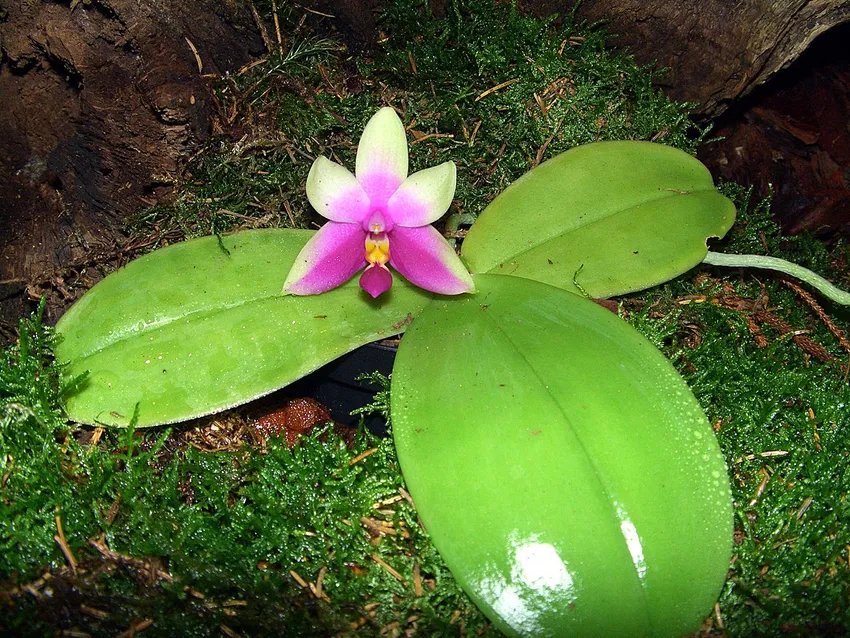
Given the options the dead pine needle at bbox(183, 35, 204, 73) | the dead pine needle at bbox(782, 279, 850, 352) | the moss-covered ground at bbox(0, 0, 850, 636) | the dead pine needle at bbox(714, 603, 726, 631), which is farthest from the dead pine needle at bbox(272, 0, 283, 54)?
the dead pine needle at bbox(714, 603, 726, 631)

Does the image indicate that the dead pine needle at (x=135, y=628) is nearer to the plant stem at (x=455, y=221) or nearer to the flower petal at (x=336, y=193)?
the flower petal at (x=336, y=193)

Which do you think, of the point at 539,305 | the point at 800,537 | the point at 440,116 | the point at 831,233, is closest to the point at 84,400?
the point at 539,305

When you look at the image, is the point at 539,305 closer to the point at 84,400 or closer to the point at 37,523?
the point at 84,400

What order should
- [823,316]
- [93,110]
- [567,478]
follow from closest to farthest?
[567,478] → [93,110] → [823,316]

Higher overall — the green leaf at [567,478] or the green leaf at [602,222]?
the green leaf at [602,222]

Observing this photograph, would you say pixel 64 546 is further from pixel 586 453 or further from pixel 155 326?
pixel 586 453

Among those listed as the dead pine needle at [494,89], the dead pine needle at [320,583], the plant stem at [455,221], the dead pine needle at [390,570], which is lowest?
the dead pine needle at [320,583]

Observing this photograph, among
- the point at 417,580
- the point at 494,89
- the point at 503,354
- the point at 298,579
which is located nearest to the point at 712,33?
the point at 494,89

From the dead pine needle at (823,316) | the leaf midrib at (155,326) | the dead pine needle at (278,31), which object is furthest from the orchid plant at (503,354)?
the dead pine needle at (278,31)
